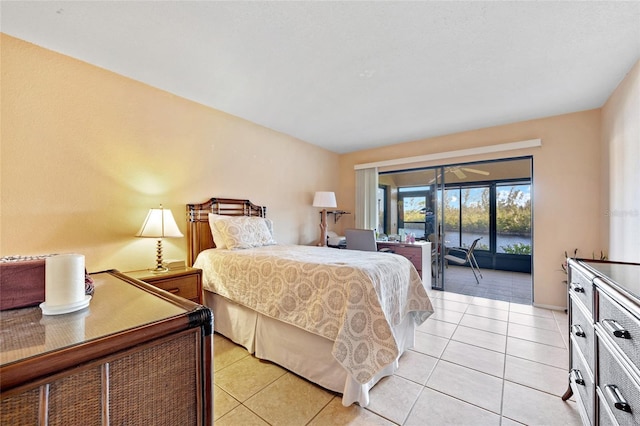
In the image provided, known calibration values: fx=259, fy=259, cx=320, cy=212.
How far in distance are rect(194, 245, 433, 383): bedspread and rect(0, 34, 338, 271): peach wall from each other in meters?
0.93

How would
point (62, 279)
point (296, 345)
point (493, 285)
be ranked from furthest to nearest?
point (493, 285), point (296, 345), point (62, 279)

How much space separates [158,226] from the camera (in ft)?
7.67

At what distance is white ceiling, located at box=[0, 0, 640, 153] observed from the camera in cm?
164

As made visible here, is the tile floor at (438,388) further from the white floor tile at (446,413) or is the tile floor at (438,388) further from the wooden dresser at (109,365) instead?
the wooden dresser at (109,365)

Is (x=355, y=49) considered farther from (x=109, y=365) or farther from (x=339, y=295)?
(x=109, y=365)

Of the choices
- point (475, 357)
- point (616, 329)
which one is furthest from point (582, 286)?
point (475, 357)

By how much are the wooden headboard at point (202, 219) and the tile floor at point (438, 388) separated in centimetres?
102

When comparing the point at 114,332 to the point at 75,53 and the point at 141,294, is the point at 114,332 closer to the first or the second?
the point at 141,294

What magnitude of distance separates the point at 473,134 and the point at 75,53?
463 cm

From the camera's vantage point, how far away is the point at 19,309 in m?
0.85

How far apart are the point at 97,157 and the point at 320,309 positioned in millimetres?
2317

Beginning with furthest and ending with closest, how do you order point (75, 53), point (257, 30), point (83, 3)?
point (75, 53)
point (257, 30)
point (83, 3)

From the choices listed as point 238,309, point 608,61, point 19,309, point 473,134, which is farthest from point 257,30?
point 473,134

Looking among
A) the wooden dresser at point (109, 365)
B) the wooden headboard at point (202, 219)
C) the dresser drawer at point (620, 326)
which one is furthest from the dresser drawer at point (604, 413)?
the wooden headboard at point (202, 219)
